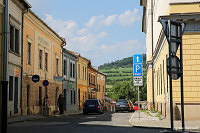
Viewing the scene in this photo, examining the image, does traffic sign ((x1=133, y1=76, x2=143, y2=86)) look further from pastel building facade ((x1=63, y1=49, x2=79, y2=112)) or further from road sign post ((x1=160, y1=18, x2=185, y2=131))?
pastel building facade ((x1=63, y1=49, x2=79, y2=112))

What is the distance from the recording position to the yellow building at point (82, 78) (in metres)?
52.7

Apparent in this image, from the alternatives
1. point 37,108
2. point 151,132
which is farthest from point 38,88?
point 151,132

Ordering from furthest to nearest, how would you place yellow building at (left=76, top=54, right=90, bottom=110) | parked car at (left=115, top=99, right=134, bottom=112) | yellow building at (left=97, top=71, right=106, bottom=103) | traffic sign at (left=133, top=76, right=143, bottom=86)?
yellow building at (left=97, top=71, right=106, bottom=103) → yellow building at (left=76, top=54, right=90, bottom=110) → parked car at (left=115, top=99, right=134, bottom=112) → traffic sign at (left=133, top=76, right=143, bottom=86)

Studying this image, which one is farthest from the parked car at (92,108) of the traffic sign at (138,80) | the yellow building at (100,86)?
the yellow building at (100,86)

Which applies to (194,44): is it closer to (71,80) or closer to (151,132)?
(151,132)

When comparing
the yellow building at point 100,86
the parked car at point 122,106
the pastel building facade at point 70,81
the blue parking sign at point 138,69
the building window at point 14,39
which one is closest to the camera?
the blue parking sign at point 138,69

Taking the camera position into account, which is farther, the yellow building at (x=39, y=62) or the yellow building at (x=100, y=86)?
the yellow building at (x=100, y=86)

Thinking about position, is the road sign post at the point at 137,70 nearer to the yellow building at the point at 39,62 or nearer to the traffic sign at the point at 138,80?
the traffic sign at the point at 138,80

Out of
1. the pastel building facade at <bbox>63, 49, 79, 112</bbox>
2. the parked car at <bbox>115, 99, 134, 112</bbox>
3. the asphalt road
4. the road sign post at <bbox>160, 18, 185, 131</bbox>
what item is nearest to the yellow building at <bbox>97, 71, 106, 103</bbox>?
the pastel building facade at <bbox>63, 49, 79, 112</bbox>

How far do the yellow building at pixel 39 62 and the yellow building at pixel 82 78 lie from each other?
38.1ft

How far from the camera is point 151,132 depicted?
1355 cm

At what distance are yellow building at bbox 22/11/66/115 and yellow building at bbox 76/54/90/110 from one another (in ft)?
38.1

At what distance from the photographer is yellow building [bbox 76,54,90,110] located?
52656mm

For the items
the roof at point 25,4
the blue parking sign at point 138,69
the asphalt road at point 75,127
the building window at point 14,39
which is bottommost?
the asphalt road at point 75,127
